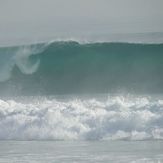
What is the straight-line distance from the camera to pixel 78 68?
22.9 meters

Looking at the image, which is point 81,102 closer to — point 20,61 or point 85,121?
point 85,121

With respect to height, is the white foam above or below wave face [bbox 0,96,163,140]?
above

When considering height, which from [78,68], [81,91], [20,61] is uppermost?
[20,61]

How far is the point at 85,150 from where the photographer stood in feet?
42.3

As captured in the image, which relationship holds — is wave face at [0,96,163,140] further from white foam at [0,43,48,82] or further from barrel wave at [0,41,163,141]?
white foam at [0,43,48,82]

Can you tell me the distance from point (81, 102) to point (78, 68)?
506 centimetres

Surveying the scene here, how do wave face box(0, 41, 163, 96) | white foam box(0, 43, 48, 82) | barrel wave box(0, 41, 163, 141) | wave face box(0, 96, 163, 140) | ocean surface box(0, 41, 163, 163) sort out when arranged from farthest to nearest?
white foam box(0, 43, 48, 82) → wave face box(0, 41, 163, 96) → barrel wave box(0, 41, 163, 141) → wave face box(0, 96, 163, 140) → ocean surface box(0, 41, 163, 163)

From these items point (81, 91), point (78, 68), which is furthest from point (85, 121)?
point (78, 68)

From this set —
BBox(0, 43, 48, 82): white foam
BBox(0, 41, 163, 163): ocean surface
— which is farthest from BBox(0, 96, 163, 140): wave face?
BBox(0, 43, 48, 82): white foam

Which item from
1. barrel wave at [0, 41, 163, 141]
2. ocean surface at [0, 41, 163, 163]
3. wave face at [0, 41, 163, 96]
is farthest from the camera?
wave face at [0, 41, 163, 96]

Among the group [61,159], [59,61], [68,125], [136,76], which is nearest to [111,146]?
[61,159]

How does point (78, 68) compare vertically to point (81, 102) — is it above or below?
above

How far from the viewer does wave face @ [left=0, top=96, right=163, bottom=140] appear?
1473cm

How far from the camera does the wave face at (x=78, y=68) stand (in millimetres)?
21578
